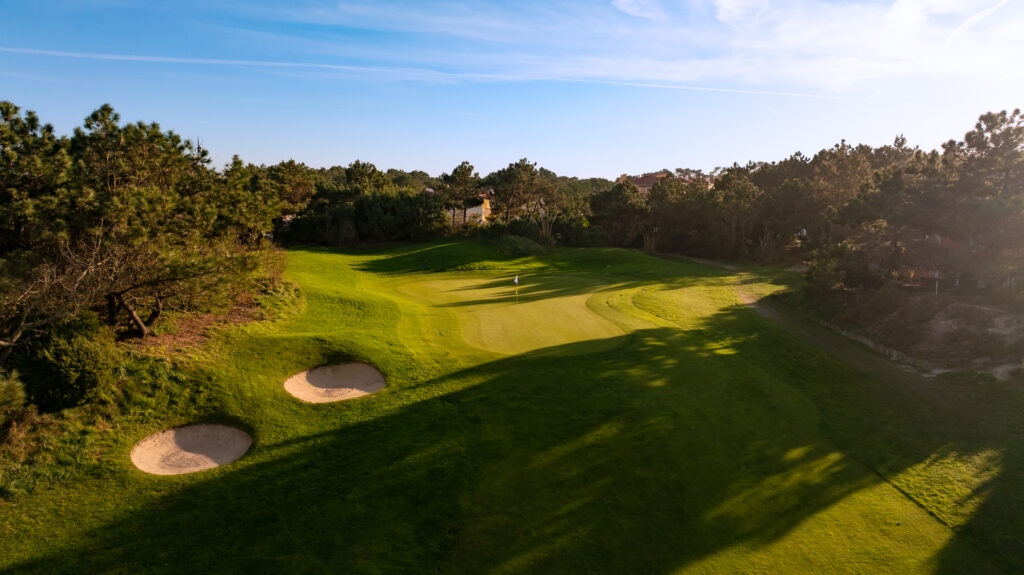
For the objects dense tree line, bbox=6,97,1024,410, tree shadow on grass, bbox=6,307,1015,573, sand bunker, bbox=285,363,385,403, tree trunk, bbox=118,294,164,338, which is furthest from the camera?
tree trunk, bbox=118,294,164,338

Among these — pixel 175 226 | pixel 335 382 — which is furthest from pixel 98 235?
pixel 335 382

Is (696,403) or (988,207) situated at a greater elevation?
(988,207)

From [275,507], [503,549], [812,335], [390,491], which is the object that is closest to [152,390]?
[275,507]

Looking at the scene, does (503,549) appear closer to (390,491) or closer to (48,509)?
(390,491)

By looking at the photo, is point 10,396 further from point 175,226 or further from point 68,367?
point 175,226

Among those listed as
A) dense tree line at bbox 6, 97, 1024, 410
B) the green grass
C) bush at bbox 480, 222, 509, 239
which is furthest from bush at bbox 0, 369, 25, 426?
bush at bbox 480, 222, 509, 239

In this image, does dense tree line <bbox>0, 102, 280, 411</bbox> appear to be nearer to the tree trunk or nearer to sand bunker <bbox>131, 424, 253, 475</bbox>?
the tree trunk
